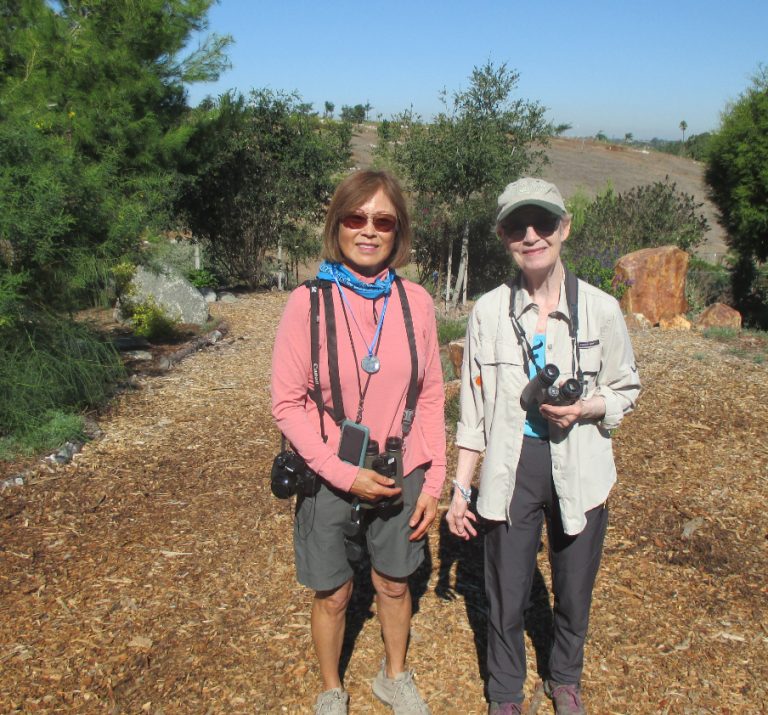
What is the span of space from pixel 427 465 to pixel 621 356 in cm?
75

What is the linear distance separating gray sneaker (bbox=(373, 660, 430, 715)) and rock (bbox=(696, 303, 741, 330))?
7.91m

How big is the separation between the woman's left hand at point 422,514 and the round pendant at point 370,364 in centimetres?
50

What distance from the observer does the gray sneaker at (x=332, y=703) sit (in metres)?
2.47

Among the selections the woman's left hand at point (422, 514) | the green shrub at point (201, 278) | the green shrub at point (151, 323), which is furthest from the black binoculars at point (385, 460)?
the green shrub at point (201, 278)

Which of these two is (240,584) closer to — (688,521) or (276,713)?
(276,713)

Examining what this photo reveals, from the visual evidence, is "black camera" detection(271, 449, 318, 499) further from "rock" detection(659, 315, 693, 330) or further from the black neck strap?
"rock" detection(659, 315, 693, 330)

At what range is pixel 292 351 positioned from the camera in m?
2.11

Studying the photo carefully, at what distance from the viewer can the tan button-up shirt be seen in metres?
2.16

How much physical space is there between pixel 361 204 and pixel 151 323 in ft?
22.1

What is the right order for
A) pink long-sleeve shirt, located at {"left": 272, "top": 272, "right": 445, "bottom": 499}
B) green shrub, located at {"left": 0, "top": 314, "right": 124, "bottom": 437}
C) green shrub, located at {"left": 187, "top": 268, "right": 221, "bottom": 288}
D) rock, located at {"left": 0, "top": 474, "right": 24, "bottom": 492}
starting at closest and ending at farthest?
pink long-sleeve shirt, located at {"left": 272, "top": 272, "right": 445, "bottom": 499} < rock, located at {"left": 0, "top": 474, "right": 24, "bottom": 492} < green shrub, located at {"left": 0, "top": 314, "right": 124, "bottom": 437} < green shrub, located at {"left": 187, "top": 268, "right": 221, "bottom": 288}

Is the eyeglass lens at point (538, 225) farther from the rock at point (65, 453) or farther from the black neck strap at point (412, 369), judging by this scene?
the rock at point (65, 453)


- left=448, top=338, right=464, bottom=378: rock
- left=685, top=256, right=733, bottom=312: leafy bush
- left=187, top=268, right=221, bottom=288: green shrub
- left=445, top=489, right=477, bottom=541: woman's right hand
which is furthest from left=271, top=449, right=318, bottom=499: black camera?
left=187, top=268, right=221, bottom=288: green shrub

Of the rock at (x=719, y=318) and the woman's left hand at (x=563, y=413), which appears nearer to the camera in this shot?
the woman's left hand at (x=563, y=413)

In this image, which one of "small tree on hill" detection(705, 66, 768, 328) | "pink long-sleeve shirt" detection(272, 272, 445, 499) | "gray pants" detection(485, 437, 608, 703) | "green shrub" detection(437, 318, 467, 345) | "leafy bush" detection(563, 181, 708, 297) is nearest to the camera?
"pink long-sleeve shirt" detection(272, 272, 445, 499)
